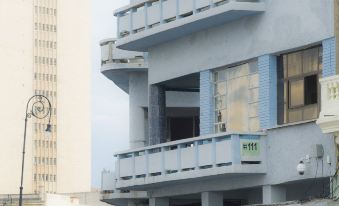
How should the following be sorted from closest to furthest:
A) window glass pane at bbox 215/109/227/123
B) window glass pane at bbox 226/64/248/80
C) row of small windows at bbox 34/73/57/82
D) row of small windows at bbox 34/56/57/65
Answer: window glass pane at bbox 226/64/248/80
window glass pane at bbox 215/109/227/123
row of small windows at bbox 34/73/57/82
row of small windows at bbox 34/56/57/65

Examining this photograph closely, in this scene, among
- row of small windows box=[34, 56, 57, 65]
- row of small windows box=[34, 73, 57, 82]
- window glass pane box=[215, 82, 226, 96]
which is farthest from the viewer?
row of small windows box=[34, 56, 57, 65]

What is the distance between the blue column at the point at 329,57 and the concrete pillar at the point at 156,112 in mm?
7974

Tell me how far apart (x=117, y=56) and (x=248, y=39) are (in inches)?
331

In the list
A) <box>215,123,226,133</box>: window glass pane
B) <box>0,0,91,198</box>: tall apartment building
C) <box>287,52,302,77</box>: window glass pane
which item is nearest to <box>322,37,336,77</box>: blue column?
<box>287,52,302,77</box>: window glass pane

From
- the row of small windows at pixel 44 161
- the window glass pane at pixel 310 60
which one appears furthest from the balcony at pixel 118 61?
the row of small windows at pixel 44 161

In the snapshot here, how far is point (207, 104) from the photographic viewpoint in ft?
117

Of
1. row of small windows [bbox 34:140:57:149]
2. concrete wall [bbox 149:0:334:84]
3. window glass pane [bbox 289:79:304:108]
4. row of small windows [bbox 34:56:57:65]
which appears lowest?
window glass pane [bbox 289:79:304:108]

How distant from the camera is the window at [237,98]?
112 feet

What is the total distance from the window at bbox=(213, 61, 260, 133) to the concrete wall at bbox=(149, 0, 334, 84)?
1.15 feet

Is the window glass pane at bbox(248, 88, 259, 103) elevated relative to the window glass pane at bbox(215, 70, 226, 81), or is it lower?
lower

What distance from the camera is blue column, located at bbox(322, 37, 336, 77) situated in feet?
103

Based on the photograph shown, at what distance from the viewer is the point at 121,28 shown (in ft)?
126

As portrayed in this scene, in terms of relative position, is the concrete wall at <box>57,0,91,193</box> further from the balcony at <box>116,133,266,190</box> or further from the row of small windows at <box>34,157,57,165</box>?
the balcony at <box>116,133,266,190</box>

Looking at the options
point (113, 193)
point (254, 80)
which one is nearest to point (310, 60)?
point (254, 80)
